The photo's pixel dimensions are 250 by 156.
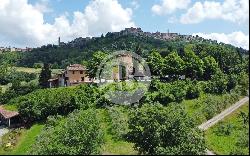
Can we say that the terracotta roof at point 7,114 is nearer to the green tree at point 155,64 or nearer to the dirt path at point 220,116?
the green tree at point 155,64

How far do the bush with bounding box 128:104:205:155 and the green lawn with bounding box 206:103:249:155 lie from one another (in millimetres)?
11088

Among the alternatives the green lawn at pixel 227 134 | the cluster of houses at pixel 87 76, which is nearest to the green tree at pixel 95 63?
the cluster of houses at pixel 87 76

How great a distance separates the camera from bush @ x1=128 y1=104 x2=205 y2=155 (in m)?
29.5

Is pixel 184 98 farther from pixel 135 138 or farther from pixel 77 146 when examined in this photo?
pixel 77 146

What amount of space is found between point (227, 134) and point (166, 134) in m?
20.2

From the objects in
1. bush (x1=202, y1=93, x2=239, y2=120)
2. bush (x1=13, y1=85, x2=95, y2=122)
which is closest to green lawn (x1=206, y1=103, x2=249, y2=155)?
bush (x1=202, y1=93, x2=239, y2=120)

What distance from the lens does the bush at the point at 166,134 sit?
2953cm

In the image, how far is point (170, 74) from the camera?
77.1 m

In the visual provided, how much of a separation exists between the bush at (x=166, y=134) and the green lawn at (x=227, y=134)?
11.1m

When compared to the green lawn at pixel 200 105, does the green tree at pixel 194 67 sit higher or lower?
higher

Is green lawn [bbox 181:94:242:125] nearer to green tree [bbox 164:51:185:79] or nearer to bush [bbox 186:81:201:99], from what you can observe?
bush [bbox 186:81:201:99]

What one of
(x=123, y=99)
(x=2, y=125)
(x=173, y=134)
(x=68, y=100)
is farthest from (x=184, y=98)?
(x=173, y=134)

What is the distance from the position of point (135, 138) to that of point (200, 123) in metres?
22.0

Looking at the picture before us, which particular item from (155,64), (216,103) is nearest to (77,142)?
(216,103)
